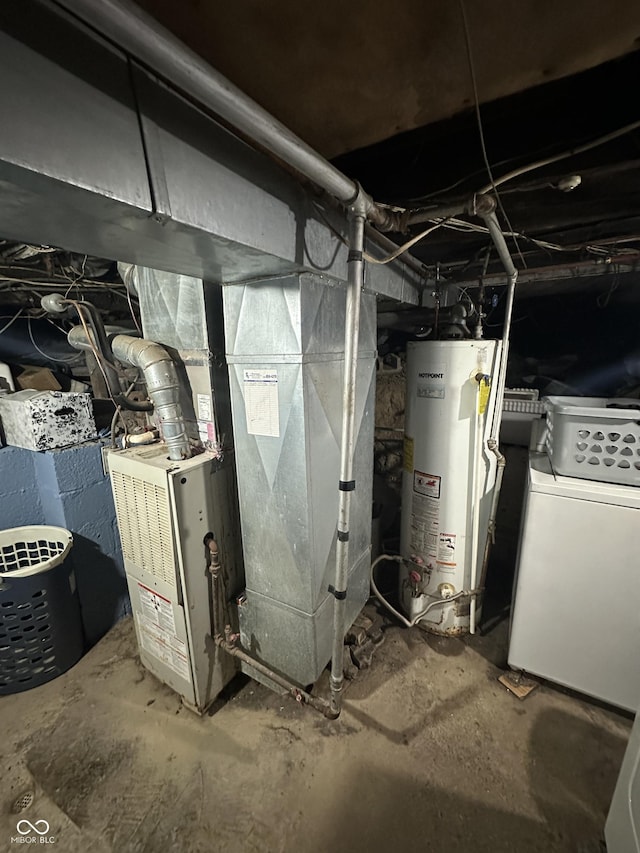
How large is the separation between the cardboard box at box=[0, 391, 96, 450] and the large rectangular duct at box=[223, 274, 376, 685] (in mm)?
1294

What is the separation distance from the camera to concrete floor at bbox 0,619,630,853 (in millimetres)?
1166

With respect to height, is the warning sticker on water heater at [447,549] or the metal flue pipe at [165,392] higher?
the metal flue pipe at [165,392]

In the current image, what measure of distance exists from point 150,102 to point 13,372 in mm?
2431

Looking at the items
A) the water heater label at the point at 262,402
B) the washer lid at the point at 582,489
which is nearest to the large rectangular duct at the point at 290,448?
the water heater label at the point at 262,402

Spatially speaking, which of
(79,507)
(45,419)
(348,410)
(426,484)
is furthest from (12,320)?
(426,484)

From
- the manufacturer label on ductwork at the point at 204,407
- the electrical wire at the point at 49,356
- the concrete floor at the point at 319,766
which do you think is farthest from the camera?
the electrical wire at the point at 49,356

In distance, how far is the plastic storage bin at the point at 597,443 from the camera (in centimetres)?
129

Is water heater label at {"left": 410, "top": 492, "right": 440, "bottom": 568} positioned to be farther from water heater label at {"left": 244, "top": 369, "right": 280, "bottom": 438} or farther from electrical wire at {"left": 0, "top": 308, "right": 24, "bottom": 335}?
electrical wire at {"left": 0, "top": 308, "right": 24, "bottom": 335}

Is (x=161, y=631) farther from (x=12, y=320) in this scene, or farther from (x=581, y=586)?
(x=12, y=320)

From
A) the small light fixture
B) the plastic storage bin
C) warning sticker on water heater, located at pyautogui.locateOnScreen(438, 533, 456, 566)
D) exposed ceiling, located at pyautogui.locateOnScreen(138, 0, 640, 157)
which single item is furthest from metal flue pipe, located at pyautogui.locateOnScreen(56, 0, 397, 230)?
warning sticker on water heater, located at pyautogui.locateOnScreen(438, 533, 456, 566)

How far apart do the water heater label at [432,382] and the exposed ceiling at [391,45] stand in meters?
1.07

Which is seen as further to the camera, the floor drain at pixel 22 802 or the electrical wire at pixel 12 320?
the electrical wire at pixel 12 320

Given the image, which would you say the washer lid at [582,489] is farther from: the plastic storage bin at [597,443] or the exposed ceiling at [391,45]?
the exposed ceiling at [391,45]

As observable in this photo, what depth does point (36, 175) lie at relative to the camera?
1.53 feet
